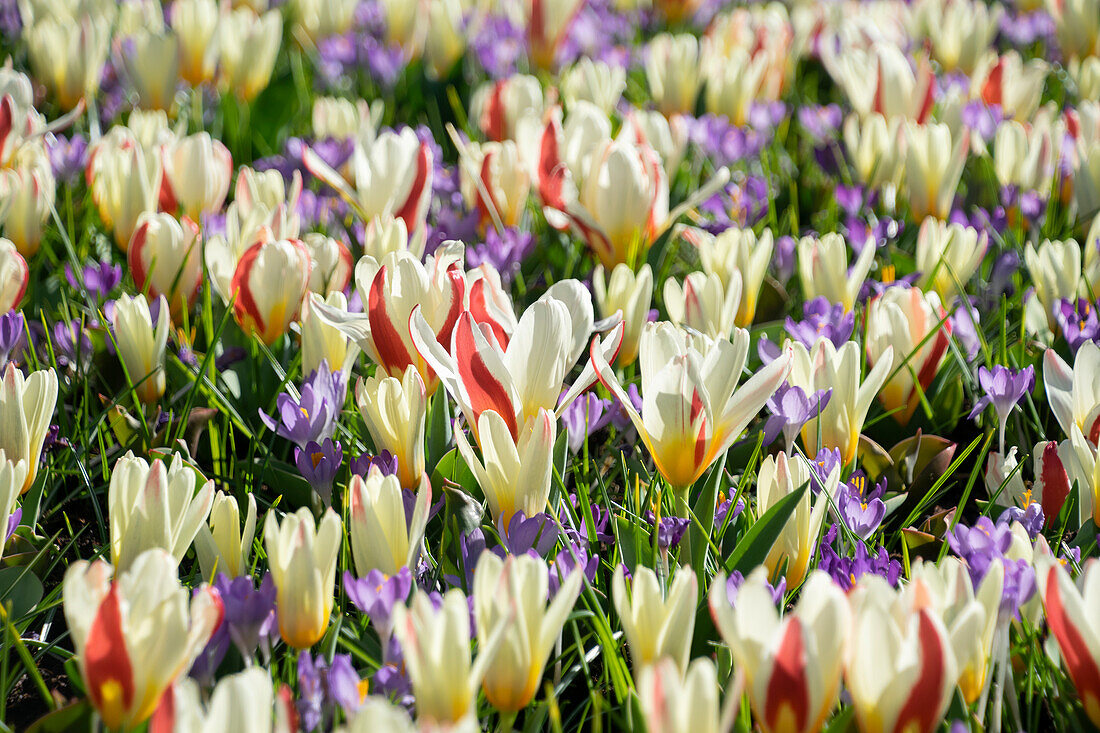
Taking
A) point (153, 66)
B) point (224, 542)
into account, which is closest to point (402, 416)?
point (224, 542)

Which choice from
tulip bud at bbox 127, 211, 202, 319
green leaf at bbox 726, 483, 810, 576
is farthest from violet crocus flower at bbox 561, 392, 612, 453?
tulip bud at bbox 127, 211, 202, 319

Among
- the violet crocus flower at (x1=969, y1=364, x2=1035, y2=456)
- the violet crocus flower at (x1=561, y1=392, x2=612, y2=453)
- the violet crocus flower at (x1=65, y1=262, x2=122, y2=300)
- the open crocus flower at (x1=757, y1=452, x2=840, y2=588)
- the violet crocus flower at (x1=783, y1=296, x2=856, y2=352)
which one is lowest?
the violet crocus flower at (x1=65, y1=262, x2=122, y2=300)

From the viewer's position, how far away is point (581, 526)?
121cm

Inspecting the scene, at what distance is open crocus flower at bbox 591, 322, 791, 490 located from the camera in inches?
39.2

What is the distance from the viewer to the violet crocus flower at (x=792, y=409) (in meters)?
1.15

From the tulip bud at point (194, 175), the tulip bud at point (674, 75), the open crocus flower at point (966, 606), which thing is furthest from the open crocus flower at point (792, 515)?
the tulip bud at point (674, 75)

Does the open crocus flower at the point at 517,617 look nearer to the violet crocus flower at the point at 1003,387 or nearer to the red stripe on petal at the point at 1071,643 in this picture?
the red stripe on petal at the point at 1071,643

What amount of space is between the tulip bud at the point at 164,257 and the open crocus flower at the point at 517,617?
0.90 meters

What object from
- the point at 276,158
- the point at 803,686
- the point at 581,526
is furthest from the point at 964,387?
the point at 276,158

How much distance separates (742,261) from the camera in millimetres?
1590

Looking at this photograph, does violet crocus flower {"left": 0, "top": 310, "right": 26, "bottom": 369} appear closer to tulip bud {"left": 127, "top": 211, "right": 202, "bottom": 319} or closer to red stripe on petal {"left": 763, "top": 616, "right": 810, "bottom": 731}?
tulip bud {"left": 127, "top": 211, "right": 202, "bottom": 319}

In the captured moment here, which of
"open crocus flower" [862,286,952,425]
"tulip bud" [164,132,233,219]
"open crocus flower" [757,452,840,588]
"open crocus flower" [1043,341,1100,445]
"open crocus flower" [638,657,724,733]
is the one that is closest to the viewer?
"open crocus flower" [638,657,724,733]

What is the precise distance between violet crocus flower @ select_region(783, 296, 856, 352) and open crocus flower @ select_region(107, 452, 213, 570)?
2.52ft

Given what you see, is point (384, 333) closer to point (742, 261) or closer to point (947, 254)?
point (742, 261)
